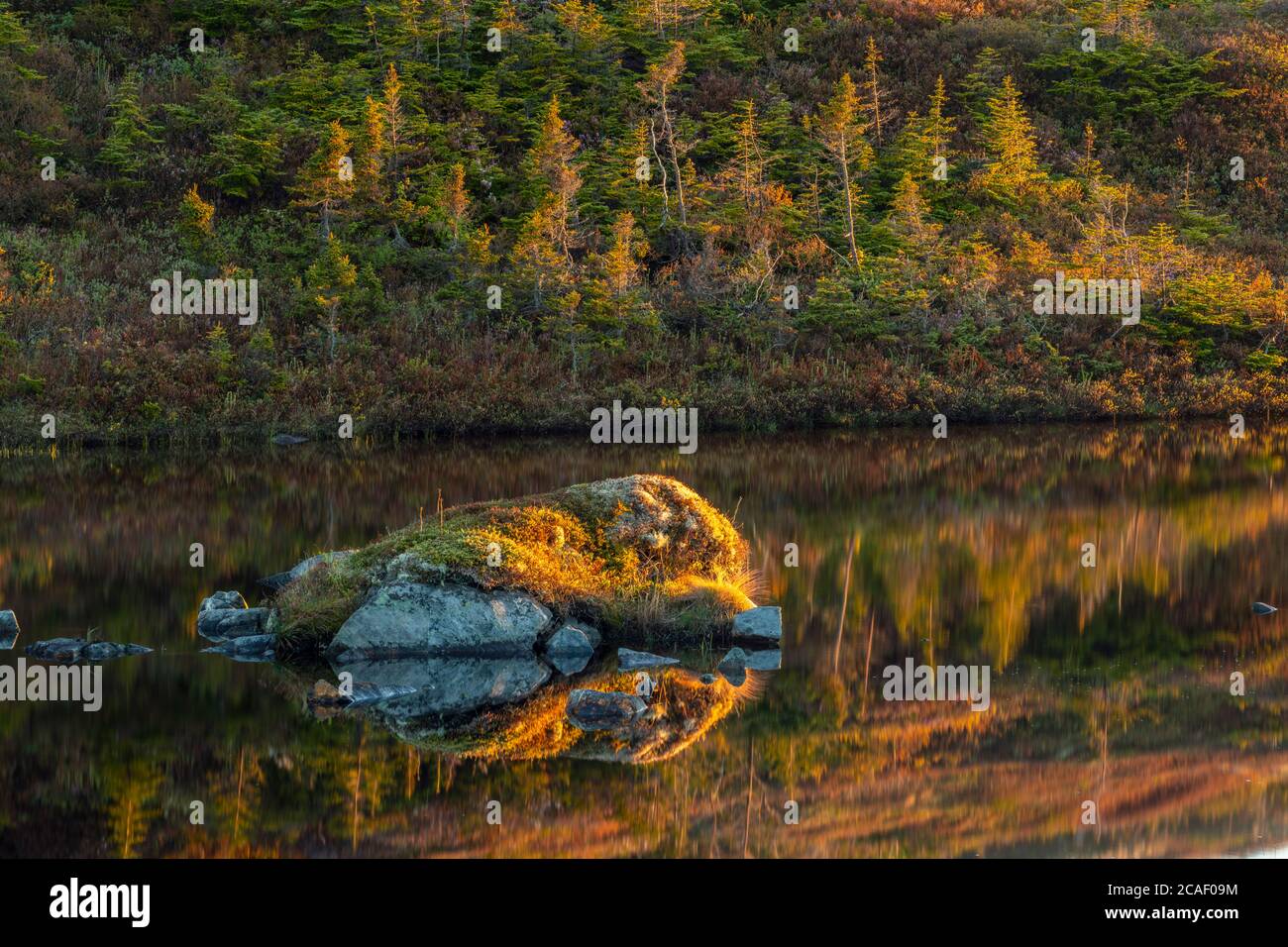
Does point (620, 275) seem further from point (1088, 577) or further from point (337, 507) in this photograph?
point (1088, 577)

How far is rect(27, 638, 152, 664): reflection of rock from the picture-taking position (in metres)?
14.3

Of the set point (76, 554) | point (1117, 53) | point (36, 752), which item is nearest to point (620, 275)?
point (76, 554)

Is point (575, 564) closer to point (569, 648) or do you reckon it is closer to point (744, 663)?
point (569, 648)

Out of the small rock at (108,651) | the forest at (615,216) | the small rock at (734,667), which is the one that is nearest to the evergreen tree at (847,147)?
the forest at (615,216)

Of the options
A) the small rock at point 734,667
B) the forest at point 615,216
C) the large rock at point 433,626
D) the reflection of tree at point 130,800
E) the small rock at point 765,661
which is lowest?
the small rock at point 765,661

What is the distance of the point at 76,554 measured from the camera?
20453 millimetres

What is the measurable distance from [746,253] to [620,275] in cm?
585

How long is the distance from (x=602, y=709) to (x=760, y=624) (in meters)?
3.42

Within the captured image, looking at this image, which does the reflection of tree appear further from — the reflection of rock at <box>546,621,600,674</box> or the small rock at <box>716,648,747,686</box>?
the small rock at <box>716,648,747,686</box>

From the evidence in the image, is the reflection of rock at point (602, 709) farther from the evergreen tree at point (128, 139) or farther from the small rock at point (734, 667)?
the evergreen tree at point (128, 139)

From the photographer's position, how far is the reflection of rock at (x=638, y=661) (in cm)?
1406

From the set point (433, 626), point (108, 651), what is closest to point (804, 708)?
point (433, 626)

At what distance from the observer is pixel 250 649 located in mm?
14641

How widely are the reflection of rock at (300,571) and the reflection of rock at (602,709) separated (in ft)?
13.8
